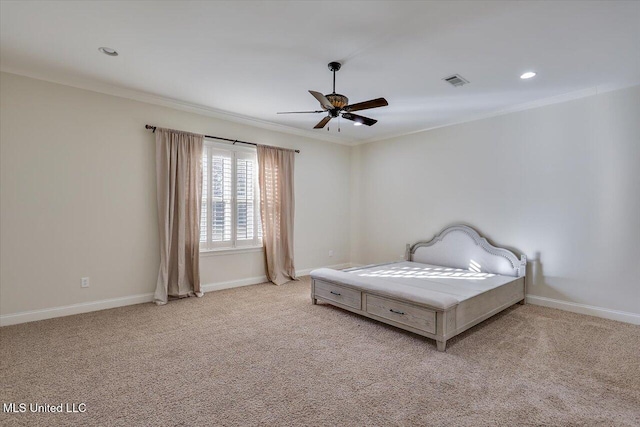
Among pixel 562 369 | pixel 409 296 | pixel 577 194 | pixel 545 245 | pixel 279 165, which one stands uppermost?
pixel 279 165

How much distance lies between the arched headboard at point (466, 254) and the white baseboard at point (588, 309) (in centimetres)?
46

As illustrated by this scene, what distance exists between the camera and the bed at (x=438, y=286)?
294cm

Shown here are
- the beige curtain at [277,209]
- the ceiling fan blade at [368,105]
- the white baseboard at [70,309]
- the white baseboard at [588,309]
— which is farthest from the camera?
the beige curtain at [277,209]

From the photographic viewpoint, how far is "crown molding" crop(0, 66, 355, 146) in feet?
11.6

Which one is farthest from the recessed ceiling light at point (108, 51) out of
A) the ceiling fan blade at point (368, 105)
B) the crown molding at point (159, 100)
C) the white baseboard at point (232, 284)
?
the white baseboard at point (232, 284)

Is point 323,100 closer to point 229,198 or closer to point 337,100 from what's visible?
point 337,100

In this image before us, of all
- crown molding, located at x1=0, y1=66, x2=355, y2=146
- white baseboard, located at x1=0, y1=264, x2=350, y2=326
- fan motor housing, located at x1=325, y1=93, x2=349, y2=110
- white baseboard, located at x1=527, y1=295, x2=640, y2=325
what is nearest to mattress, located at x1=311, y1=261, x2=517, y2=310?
white baseboard, located at x1=527, y1=295, x2=640, y2=325

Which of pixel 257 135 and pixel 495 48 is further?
pixel 257 135

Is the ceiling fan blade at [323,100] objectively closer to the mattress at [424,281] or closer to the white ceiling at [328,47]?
the white ceiling at [328,47]

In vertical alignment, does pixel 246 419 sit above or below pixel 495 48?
below

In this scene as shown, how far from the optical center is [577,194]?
391cm

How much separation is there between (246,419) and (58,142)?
3.78 m

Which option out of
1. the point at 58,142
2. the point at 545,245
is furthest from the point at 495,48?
the point at 58,142

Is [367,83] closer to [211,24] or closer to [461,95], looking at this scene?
[461,95]
